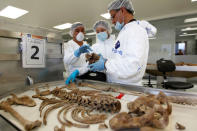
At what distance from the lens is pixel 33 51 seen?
4.62 feet

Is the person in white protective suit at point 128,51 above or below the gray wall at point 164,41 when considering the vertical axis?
below

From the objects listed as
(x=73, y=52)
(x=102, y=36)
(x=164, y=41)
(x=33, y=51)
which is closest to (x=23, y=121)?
(x=33, y=51)

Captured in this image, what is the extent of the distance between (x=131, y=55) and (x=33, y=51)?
3.51 feet

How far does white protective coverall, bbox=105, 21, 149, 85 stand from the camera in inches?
43.3

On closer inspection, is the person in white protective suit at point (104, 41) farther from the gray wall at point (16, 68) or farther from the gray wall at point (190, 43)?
the gray wall at point (190, 43)

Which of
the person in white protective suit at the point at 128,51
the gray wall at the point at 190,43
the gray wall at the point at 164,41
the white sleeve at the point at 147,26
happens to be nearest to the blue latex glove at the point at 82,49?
the person in white protective suit at the point at 128,51

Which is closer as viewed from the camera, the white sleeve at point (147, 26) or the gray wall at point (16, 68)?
the gray wall at point (16, 68)

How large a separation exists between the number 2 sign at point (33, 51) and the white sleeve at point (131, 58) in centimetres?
83

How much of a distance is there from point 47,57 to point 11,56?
1.36 feet

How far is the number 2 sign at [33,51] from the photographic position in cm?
133

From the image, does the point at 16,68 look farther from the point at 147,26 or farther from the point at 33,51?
the point at 147,26

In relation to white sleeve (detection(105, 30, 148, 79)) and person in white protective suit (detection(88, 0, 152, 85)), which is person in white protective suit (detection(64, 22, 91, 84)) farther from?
white sleeve (detection(105, 30, 148, 79))

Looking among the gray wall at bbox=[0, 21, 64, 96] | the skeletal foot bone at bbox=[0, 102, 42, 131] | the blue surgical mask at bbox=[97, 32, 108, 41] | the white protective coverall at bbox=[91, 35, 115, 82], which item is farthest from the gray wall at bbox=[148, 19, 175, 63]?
the skeletal foot bone at bbox=[0, 102, 42, 131]

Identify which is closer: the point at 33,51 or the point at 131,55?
the point at 131,55
